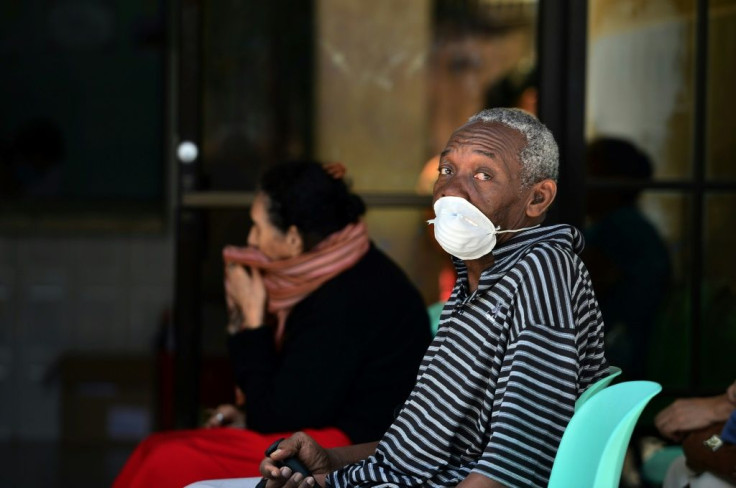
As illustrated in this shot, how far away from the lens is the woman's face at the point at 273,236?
105 inches

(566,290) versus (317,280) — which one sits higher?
(566,290)

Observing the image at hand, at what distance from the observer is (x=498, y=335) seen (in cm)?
175

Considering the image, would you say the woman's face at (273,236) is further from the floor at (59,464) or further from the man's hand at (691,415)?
the floor at (59,464)

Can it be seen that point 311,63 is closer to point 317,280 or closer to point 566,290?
point 317,280

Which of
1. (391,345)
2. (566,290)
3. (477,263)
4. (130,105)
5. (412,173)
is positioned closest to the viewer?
(566,290)

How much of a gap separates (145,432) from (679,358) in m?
2.68

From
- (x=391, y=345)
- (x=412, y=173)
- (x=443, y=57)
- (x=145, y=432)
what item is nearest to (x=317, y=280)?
(x=391, y=345)

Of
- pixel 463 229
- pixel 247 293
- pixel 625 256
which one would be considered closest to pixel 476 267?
pixel 463 229

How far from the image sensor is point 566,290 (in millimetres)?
1727

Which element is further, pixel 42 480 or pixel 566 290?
pixel 42 480

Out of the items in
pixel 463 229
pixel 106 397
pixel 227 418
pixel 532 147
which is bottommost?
pixel 106 397

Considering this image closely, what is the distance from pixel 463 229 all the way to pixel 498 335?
0.17 metres

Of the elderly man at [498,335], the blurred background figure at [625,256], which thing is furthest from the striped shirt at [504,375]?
the blurred background figure at [625,256]

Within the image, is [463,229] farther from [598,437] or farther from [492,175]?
[598,437]
